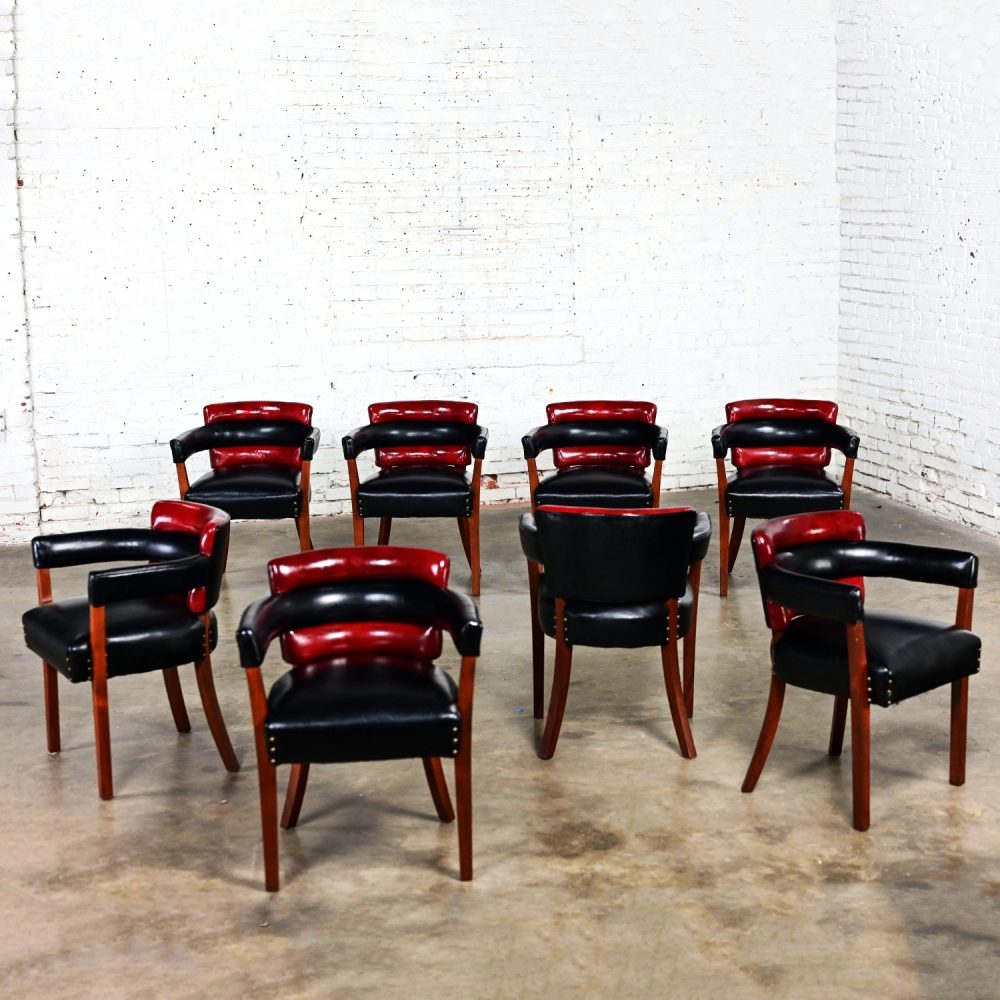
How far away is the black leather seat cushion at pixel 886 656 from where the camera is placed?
398 centimetres

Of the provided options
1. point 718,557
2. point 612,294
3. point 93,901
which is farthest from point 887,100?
point 93,901

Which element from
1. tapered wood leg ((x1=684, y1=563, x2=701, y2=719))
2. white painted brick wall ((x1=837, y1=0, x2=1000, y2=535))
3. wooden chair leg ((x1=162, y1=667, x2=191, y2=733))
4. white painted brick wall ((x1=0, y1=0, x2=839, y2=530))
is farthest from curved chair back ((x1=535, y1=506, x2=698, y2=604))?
white painted brick wall ((x1=0, y1=0, x2=839, y2=530))

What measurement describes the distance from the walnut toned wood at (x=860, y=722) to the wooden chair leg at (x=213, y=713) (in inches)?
76.1

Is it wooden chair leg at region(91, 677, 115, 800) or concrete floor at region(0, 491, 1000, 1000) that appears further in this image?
wooden chair leg at region(91, 677, 115, 800)

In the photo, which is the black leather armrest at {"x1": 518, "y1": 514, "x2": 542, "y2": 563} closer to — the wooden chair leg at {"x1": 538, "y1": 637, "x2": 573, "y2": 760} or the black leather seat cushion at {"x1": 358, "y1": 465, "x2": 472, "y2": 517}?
the wooden chair leg at {"x1": 538, "y1": 637, "x2": 573, "y2": 760}

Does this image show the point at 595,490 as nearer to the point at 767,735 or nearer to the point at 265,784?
the point at 767,735

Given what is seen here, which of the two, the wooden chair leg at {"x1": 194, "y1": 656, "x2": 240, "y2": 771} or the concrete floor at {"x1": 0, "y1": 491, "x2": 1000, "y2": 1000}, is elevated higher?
the wooden chair leg at {"x1": 194, "y1": 656, "x2": 240, "y2": 771}

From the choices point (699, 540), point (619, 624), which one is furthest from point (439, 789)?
point (699, 540)

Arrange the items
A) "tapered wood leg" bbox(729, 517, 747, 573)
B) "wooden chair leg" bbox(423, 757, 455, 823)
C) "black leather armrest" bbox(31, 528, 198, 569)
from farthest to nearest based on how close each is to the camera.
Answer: "tapered wood leg" bbox(729, 517, 747, 573), "black leather armrest" bbox(31, 528, 198, 569), "wooden chair leg" bbox(423, 757, 455, 823)

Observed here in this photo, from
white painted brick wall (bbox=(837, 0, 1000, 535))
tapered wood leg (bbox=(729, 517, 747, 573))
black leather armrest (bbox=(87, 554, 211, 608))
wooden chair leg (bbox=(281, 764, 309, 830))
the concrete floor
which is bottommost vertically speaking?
the concrete floor

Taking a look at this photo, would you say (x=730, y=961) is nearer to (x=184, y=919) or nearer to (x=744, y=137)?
(x=184, y=919)

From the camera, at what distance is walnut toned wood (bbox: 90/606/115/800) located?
4332mm

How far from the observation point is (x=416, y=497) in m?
6.48

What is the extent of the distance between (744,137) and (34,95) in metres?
4.09
